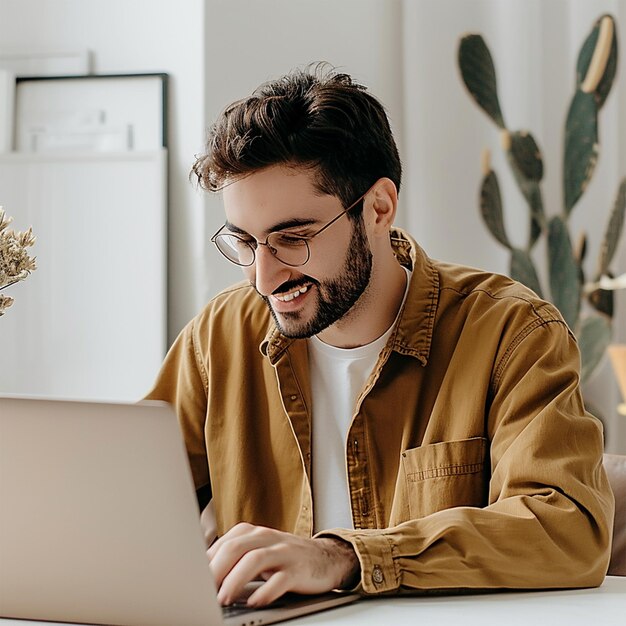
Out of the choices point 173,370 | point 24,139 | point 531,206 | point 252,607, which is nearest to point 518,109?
point 531,206

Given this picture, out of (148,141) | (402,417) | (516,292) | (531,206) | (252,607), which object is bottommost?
(252,607)

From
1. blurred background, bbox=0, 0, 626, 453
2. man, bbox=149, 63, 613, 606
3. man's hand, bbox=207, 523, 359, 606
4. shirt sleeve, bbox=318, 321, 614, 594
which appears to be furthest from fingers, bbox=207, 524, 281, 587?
blurred background, bbox=0, 0, 626, 453

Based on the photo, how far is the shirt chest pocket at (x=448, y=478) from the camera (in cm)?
142

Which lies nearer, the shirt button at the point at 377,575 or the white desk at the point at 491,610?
the white desk at the point at 491,610

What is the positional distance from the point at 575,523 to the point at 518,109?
2.02 metres

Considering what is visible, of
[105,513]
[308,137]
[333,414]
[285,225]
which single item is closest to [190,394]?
[333,414]

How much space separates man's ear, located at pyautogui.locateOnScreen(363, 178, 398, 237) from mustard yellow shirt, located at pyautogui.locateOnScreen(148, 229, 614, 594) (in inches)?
3.1

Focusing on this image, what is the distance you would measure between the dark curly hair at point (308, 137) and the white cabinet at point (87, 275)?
50.5 inches

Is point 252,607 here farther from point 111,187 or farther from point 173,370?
point 111,187

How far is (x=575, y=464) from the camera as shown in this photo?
49.4 inches

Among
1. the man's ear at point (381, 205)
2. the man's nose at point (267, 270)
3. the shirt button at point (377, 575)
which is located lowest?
the shirt button at point (377, 575)

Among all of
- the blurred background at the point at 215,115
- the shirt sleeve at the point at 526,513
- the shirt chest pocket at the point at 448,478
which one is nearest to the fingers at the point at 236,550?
the shirt sleeve at the point at 526,513

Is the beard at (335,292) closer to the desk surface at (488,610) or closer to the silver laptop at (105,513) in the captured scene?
the desk surface at (488,610)

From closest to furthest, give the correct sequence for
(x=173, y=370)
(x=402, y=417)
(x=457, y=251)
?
(x=402, y=417) → (x=173, y=370) → (x=457, y=251)
